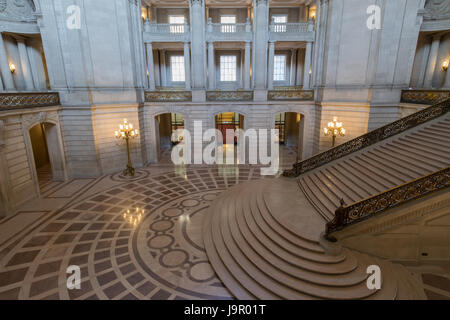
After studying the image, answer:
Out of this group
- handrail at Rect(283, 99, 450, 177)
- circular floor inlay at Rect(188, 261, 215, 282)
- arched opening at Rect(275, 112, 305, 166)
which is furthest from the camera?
arched opening at Rect(275, 112, 305, 166)

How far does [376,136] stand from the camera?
10.2 m

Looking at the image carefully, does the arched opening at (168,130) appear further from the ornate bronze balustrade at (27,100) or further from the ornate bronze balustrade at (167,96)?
the ornate bronze balustrade at (27,100)

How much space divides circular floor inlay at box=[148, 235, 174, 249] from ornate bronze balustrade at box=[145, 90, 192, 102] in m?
9.84

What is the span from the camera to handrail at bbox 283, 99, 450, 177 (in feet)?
32.2

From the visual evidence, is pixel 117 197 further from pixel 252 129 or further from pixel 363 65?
pixel 363 65

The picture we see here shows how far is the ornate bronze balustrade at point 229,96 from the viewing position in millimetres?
15742

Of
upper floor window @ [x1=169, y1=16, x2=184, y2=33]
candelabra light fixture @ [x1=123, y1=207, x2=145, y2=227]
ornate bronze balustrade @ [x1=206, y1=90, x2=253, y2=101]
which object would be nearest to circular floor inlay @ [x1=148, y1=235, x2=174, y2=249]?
candelabra light fixture @ [x1=123, y1=207, x2=145, y2=227]

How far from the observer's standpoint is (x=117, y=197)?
1097 cm

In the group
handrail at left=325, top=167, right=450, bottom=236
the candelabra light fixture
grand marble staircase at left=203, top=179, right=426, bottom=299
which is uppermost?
handrail at left=325, top=167, right=450, bottom=236

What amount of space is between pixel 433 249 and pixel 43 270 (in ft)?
33.4

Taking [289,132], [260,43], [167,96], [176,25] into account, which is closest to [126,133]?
[167,96]

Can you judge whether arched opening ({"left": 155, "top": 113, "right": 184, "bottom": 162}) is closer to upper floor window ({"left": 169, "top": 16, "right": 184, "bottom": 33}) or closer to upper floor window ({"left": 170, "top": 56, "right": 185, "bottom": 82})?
upper floor window ({"left": 170, "top": 56, "right": 185, "bottom": 82})

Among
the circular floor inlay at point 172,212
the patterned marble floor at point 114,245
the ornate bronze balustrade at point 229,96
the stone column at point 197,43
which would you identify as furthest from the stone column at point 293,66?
the circular floor inlay at point 172,212

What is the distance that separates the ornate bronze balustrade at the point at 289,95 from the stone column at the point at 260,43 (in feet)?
2.61
